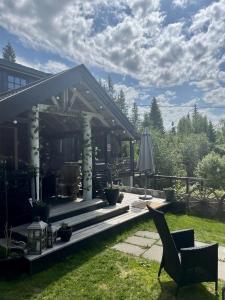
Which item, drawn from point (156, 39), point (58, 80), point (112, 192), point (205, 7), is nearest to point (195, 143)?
point (156, 39)

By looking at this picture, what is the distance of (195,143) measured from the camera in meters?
30.4

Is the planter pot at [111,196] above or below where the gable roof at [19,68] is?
below

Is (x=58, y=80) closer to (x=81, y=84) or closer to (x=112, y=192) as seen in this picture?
(x=81, y=84)

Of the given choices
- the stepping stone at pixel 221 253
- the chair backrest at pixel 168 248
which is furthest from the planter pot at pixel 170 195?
the chair backrest at pixel 168 248

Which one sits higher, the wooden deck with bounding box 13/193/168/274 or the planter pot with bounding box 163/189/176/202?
the planter pot with bounding box 163/189/176/202

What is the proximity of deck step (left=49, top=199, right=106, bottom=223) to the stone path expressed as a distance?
1.40 m

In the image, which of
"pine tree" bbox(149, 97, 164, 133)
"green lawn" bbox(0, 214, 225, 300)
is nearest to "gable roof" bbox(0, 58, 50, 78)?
"green lawn" bbox(0, 214, 225, 300)

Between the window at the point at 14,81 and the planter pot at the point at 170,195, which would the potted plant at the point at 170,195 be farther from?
the window at the point at 14,81

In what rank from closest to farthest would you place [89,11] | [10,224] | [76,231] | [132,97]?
[10,224] → [76,231] → [89,11] → [132,97]

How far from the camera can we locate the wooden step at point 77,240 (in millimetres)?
4227

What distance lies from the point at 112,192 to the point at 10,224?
299 centimetres

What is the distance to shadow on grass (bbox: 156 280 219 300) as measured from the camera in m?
3.62

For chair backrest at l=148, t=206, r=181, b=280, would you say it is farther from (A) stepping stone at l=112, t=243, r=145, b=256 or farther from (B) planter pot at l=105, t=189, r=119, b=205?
(B) planter pot at l=105, t=189, r=119, b=205

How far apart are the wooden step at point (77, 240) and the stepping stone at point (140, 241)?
463 millimetres
